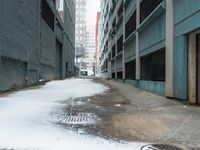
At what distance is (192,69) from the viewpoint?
11570 mm

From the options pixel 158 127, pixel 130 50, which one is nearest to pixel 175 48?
pixel 158 127

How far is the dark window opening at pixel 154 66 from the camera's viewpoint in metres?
16.5

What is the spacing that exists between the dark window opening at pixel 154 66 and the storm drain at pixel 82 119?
8281 millimetres

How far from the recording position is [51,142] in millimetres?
5227

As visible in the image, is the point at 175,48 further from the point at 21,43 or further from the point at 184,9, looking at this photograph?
the point at 21,43

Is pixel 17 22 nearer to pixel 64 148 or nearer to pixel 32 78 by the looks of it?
pixel 32 78

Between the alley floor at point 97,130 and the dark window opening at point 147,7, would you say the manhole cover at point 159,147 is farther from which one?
the dark window opening at point 147,7

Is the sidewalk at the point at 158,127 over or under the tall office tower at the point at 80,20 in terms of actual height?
under

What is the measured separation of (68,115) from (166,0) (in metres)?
8.29

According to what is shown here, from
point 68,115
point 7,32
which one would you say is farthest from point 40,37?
point 68,115

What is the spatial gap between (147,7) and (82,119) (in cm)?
1427

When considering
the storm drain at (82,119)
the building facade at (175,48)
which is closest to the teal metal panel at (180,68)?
the building facade at (175,48)

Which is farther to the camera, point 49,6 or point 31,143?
point 49,6

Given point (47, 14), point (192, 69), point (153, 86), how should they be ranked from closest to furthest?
point (192, 69) < point (153, 86) < point (47, 14)
